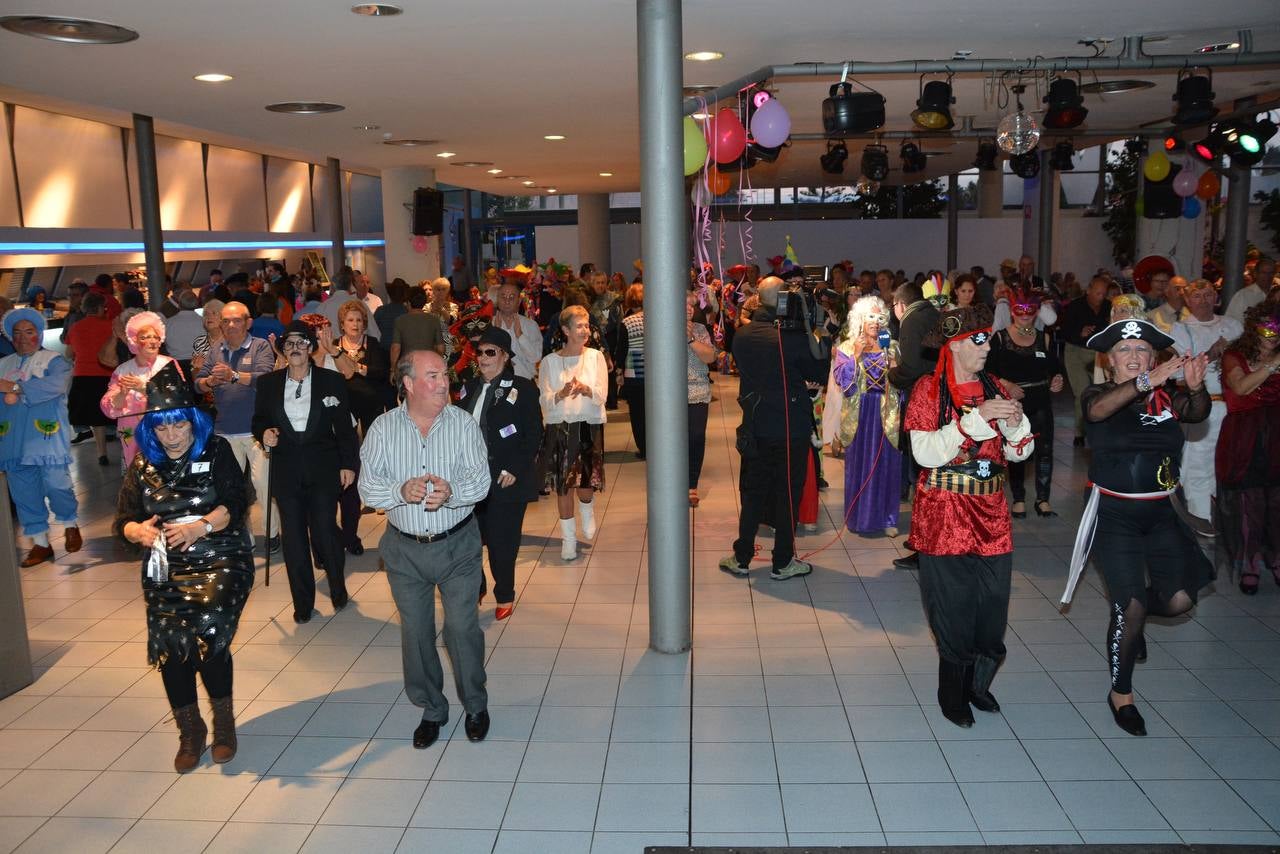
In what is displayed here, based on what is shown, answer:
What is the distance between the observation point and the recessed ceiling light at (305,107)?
8.78 m

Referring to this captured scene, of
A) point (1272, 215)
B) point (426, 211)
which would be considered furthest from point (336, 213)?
point (1272, 215)

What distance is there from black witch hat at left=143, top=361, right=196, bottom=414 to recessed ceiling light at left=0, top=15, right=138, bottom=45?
2447mm

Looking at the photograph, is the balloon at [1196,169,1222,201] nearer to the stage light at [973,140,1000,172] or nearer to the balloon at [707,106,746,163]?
the stage light at [973,140,1000,172]

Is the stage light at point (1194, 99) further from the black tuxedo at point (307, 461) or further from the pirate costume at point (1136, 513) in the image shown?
the black tuxedo at point (307, 461)

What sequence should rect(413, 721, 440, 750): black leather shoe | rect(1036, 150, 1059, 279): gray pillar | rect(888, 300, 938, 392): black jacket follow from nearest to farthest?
1. rect(413, 721, 440, 750): black leather shoe
2. rect(888, 300, 938, 392): black jacket
3. rect(1036, 150, 1059, 279): gray pillar

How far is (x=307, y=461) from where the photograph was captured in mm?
5758

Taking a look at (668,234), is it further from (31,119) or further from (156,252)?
(31,119)

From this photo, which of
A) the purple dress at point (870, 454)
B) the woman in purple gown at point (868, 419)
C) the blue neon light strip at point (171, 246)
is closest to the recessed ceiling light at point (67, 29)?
the woman in purple gown at point (868, 419)

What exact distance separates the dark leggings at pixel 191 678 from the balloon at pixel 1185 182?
11553 millimetres

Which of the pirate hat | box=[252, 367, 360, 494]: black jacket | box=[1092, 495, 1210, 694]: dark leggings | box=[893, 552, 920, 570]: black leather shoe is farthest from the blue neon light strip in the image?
box=[1092, 495, 1210, 694]: dark leggings

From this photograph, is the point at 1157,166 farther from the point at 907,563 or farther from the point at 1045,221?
the point at 907,563

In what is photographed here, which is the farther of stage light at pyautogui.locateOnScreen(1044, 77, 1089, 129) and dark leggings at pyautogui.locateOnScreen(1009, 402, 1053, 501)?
dark leggings at pyautogui.locateOnScreen(1009, 402, 1053, 501)

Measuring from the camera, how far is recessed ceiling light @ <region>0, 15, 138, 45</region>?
543 centimetres

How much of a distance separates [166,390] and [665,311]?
2236 mm
